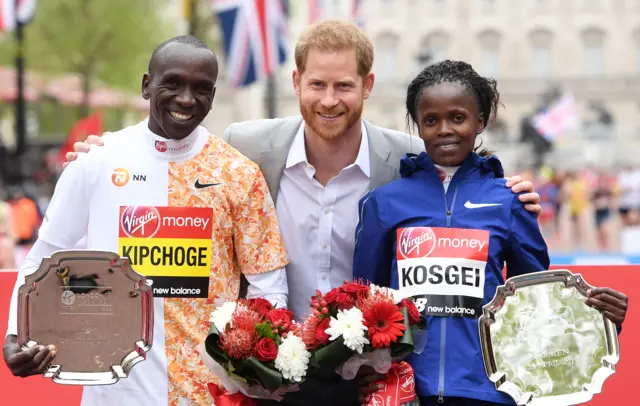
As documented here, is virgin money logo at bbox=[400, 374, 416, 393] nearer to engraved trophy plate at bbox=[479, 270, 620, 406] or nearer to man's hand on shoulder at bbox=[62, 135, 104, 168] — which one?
engraved trophy plate at bbox=[479, 270, 620, 406]

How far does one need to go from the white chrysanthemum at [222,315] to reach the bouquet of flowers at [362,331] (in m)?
0.25

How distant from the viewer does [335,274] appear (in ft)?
14.5

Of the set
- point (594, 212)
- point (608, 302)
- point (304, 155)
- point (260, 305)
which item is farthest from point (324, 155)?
point (594, 212)

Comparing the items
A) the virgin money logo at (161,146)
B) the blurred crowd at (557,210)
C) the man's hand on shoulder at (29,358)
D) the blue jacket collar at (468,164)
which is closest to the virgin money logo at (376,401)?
the blue jacket collar at (468,164)

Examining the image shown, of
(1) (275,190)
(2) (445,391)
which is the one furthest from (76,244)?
(2) (445,391)

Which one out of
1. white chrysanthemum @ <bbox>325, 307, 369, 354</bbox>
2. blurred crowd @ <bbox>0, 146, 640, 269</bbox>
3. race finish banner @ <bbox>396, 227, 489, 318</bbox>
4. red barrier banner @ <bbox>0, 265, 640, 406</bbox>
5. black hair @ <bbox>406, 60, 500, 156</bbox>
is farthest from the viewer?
blurred crowd @ <bbox>0, 146, 640, 269</bbox>

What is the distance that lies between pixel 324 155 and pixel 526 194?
1010mm

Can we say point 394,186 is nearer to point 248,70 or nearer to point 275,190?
point 275,190

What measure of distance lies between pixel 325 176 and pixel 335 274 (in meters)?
0.45

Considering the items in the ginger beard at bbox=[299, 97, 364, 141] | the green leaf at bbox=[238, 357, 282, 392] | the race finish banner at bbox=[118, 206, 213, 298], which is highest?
the ginger beard at bbox=[299, 97, 364, 141]

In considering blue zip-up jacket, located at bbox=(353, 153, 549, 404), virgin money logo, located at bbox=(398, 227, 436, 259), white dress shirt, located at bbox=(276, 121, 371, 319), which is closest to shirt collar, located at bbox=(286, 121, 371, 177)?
white dress shirt, located at bbox=(276, 121, 371, 319)

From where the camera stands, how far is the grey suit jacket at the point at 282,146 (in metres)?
4.52

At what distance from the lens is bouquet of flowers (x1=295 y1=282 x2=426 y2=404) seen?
343cm

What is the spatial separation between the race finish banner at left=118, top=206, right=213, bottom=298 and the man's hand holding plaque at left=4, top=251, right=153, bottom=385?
0.21 meters
